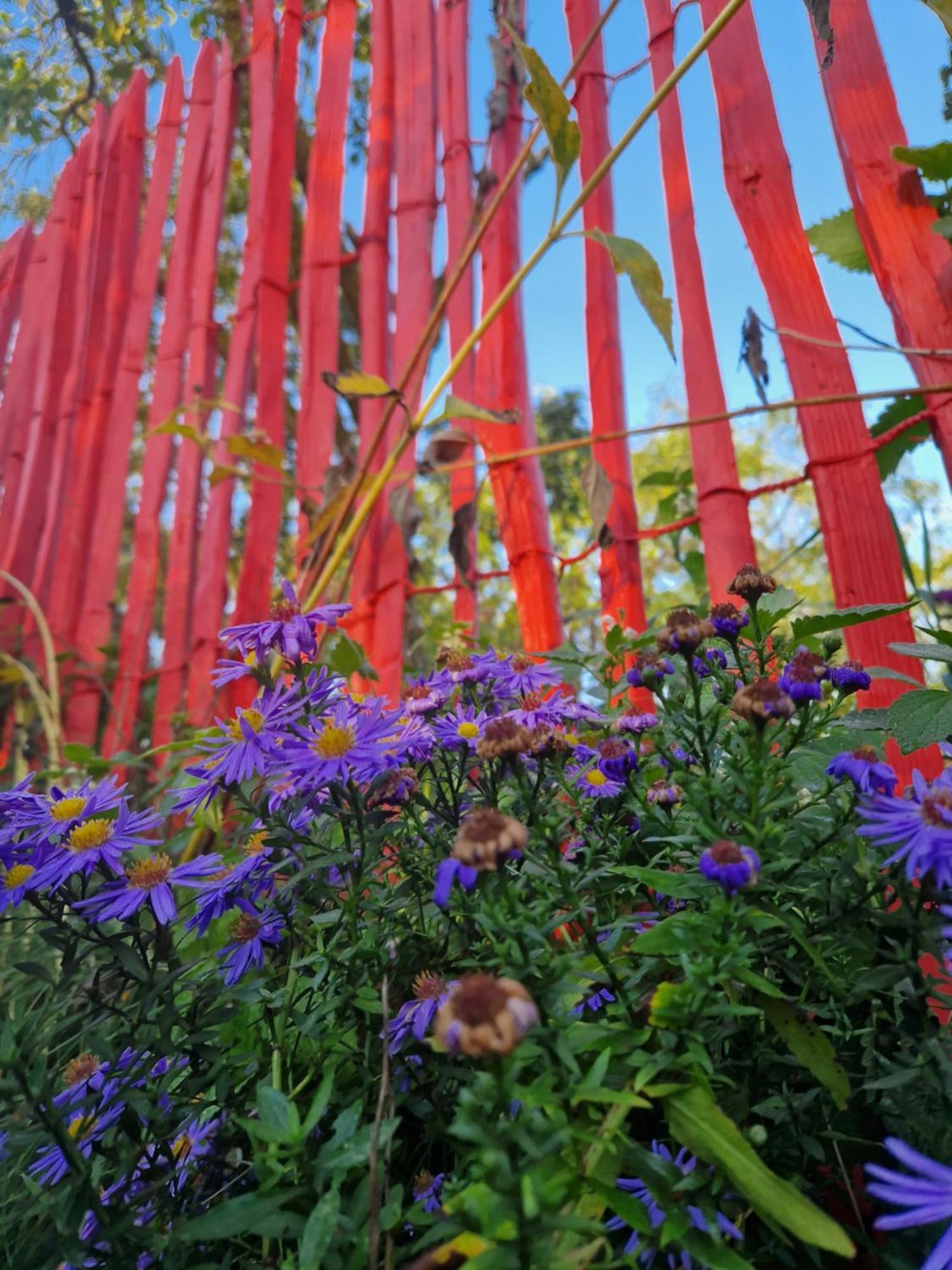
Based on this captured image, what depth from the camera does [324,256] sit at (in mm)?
1914

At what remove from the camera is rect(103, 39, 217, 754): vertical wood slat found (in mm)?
2223

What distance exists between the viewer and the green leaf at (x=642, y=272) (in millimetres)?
866

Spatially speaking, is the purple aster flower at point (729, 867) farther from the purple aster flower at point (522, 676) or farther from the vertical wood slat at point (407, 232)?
the vertical wood slat at point (407, 232)

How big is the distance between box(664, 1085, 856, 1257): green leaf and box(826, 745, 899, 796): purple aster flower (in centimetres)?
19

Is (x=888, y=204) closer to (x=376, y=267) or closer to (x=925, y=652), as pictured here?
(x=925, y=652)

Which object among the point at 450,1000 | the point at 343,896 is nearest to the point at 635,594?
the point at 343,896

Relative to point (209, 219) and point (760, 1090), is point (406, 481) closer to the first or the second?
point (760, 1090)

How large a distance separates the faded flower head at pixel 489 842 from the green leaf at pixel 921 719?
0.34m

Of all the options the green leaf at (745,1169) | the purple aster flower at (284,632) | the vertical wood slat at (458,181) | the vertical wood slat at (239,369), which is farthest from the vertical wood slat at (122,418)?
the green leaf at (745,1169)

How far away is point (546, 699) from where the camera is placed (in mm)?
712

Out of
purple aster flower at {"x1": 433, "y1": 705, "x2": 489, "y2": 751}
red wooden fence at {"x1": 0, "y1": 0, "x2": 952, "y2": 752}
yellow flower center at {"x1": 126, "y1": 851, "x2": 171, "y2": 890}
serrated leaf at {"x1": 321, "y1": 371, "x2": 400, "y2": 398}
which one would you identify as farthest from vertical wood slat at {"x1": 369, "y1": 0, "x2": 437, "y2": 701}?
yellow flower center at {"x1": 126, "y1": 851, "x2": 171, "y2": 890}

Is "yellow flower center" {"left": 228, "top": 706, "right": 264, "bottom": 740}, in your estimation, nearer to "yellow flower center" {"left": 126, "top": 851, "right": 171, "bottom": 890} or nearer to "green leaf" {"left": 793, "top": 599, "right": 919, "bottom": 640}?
"yellow flower center" {"left": 126, "top": 851, "right": 171, "bottom": 890}

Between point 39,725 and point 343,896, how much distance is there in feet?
6.88

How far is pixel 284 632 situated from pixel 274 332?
168cm
